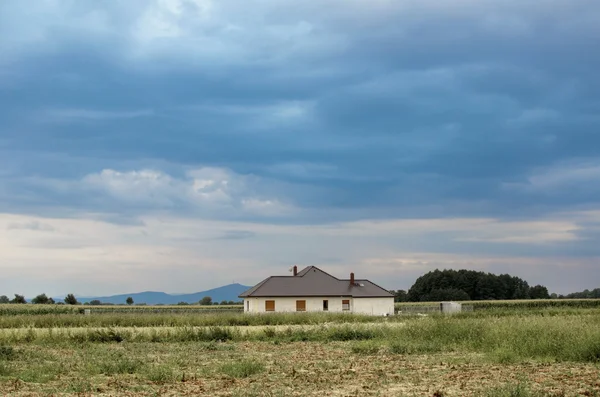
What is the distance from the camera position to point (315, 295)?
68.6 m

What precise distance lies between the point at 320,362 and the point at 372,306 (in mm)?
51457

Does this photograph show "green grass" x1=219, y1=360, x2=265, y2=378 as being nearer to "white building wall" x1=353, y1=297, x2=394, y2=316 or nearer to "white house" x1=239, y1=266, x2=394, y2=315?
"white house" x1=239, y1=266, x2=394, y2=315

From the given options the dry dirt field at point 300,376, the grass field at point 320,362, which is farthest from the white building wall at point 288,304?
the dry dirt field at point 300,376

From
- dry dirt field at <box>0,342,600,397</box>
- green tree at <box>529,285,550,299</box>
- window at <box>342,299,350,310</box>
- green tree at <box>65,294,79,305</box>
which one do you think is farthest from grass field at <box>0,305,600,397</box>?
green tree at <box>529,285,550,299</box>

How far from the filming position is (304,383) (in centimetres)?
1528

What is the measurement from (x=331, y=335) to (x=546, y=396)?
718 inches

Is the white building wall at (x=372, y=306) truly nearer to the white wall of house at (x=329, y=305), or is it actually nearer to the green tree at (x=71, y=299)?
the white wall of house at (x=329, y=305)

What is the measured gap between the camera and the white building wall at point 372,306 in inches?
2753

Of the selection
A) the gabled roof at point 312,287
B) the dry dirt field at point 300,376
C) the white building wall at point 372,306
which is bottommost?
the dry dirt field at point 300,376

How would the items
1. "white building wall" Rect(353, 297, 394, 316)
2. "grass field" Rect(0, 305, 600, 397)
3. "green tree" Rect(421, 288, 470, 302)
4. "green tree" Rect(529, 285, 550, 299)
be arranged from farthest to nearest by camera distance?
"green tree" Rect(529, 285, 550, 299)
"green tree" Rect(421, 288, 470, 302)
"white building wall" Rect(353, 297, 394, 316)
"grass field" Rect(0, 305, 600, 397)

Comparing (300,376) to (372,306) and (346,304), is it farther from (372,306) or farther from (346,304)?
(372,306)

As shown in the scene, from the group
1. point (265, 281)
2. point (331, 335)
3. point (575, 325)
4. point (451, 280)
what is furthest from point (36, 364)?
point (451, 280)

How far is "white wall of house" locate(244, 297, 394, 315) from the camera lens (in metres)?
68.1

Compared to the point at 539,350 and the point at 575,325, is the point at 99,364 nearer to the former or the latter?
the point at 539,350
